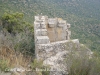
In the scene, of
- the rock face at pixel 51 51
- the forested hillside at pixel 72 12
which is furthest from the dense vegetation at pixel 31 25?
the rock face at pixel 51 51

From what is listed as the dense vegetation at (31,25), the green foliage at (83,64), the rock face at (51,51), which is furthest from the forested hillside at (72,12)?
the green foliage at (83,64)

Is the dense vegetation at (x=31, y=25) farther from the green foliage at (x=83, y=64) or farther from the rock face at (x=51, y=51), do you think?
the rock face at (x=51, y=51)

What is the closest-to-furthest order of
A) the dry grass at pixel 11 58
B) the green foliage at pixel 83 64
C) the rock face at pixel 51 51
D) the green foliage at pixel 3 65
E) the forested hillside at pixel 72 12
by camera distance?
the green foliage at pixel 3 65 < the green foliage at pixel 83 64 < the dry grass at pixel 11 58 < the rock face at pixel 51 51 < the forested hillside at pixel 72 12

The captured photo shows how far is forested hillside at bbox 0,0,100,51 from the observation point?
32938mm

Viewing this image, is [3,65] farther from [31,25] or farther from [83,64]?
[31,25]

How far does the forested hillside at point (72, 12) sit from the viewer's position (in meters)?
32.9

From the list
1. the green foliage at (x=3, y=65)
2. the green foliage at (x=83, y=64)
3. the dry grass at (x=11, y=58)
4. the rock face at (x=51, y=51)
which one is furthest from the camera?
the rock face at (x=51, y=51)

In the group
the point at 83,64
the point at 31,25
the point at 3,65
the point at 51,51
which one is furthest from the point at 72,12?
the point at 3,65

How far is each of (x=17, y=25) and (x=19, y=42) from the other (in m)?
7.81

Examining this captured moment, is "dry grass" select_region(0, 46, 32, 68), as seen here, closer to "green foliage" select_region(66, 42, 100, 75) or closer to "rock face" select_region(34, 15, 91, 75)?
"rock face" select_region(34, 15, 91, 75)

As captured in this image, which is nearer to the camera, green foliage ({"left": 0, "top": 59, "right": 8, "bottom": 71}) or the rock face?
green foliage ({"left": 0, "top": 59, "right": 8, "bottom": 71})

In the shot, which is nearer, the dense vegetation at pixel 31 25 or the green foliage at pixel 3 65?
the green foliage at pixel 3 65

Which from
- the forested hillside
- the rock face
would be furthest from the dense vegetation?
the rock face

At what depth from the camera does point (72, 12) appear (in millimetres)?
49281
